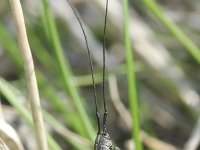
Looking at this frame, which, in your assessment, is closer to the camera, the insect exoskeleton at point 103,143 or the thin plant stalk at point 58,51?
the insect exoskeleton at point 103,143

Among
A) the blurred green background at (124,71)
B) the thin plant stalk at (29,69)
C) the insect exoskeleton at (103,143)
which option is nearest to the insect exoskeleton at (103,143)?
the insect exoskeleton at (103,143)

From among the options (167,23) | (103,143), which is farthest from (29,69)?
(167,23)

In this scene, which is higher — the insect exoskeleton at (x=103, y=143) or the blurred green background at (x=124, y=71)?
the blurred green background at (x=124, y=71)

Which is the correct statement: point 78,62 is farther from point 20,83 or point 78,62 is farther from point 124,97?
point 20,83

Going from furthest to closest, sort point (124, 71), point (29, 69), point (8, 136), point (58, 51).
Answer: point (124, 71) < point (58, 51) < point (8, 136) < point (29, 69)

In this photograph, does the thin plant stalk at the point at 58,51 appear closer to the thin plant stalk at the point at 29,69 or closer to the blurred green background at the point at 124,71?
Answer: the thin plant stalk at the point at 29,69

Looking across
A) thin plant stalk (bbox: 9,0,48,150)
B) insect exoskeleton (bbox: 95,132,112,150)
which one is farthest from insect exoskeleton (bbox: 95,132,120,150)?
thin plant stalk (bbox: 9,0,48,150)

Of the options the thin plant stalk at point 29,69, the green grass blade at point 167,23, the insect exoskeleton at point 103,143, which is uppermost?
the green grass blade at point 167,23

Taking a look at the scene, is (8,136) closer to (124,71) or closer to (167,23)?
(167,23)

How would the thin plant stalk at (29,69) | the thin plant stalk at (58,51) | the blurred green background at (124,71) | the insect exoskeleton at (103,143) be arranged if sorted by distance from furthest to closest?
the blurred green background at (124,71)
the thin plant stalk at (58,51)
the insect exoskeleton at (103,143)
the thin plant stalk at (29,69)
